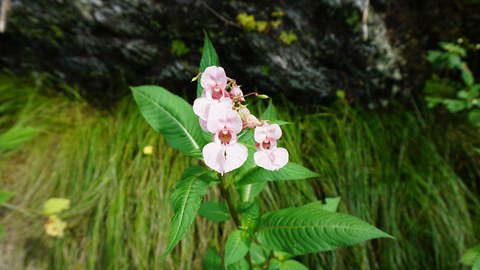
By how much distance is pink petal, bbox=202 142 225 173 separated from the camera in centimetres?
80

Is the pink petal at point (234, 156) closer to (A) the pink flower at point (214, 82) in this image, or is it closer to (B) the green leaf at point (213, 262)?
(A) the pink flower at point (214, 82)

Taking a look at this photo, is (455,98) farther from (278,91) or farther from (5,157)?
(5,157)

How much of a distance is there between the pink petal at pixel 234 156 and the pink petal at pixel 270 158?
4 centimetres

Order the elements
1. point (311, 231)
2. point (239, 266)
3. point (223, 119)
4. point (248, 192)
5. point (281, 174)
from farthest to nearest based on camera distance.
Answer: point (248, 192), point (239, 266), point (311, 231), point (281, 174), point (223, 119)

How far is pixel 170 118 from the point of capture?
3.79 feet

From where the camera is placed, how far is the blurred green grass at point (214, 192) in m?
1.90

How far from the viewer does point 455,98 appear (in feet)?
7.08

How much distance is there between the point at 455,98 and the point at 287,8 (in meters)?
1.15

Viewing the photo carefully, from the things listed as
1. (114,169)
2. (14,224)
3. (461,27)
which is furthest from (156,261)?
(461,27)

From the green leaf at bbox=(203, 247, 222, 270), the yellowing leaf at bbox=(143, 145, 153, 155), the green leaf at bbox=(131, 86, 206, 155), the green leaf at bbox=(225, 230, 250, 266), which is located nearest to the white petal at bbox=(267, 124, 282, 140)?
the green leaf at bbox=(131, 86, 206, 155)

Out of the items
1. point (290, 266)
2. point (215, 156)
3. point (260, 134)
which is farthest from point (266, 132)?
point (290, 266)

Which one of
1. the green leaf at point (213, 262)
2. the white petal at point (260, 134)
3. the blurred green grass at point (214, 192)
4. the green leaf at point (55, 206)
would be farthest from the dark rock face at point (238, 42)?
the white petal at point (260, 134)

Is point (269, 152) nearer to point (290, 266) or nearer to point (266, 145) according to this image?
point (266, 145)

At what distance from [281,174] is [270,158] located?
155 mm
